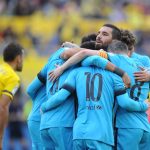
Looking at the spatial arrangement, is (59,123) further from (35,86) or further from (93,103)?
(35,86)

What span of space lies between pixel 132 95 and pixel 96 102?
53 cm

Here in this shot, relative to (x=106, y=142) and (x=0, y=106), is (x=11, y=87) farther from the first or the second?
(x=106, y=142)

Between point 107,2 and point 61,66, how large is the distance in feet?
36.9

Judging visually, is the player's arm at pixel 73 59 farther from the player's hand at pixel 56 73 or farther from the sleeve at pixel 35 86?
the sleeve at pixel 35 86

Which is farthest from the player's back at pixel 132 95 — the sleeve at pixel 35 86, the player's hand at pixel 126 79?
the sleeve at pixel 35 86

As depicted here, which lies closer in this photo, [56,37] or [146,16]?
[56,37]

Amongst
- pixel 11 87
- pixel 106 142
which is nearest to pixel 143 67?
pixel 106 142

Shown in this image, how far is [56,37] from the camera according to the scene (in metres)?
17.6

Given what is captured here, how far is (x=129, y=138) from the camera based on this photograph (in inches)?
303

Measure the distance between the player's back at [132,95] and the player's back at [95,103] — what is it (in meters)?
0.21

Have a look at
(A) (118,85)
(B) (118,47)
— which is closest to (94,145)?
(A) (118,85)

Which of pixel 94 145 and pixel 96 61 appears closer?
pixel 94 145

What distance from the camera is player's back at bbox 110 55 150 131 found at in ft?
25.4

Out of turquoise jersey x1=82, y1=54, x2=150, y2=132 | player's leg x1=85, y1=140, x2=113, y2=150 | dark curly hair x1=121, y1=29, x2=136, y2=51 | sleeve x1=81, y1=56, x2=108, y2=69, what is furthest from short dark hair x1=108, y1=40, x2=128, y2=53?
player's leg x1=85, y1=140, x2=113, y2=150
